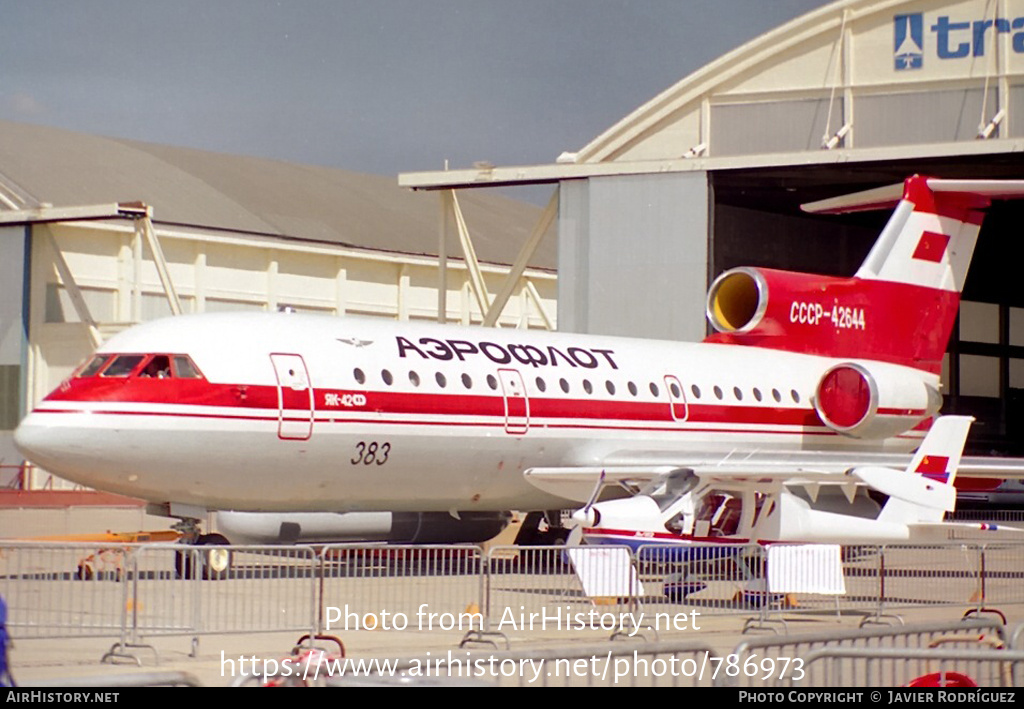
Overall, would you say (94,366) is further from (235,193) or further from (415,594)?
(235,193)

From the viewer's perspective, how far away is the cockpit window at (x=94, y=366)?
60.4 ft

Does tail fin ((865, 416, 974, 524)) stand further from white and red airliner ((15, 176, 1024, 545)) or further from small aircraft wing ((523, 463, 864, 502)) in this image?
white and red airliner ((15, 176, 1024, 545))

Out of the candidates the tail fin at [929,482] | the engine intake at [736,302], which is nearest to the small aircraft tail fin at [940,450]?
the tail fin at [929,482]

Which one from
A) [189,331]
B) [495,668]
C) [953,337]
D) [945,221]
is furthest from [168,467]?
[953,337]

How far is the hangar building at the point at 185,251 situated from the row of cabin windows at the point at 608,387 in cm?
961

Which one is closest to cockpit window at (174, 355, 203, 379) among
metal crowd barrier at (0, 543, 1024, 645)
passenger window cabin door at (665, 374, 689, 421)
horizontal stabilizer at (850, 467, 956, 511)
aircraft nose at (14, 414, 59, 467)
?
aircraft nose at (14, 414, 59, 467)

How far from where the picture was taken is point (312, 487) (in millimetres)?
19094

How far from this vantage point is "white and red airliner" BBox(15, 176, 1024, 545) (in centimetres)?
1806

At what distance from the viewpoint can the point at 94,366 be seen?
18.5 meters

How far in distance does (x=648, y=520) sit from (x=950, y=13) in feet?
51.5

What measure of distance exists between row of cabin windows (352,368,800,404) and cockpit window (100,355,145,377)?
264 centimetres

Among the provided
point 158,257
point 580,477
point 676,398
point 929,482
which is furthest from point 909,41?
point 158,257

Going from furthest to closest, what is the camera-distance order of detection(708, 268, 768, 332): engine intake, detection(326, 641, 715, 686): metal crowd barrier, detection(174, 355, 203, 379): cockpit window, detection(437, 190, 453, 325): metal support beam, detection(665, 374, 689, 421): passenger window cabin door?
detection(437, 190, 453, 325): metal support beam < detection(708, 268, 768, 332): engine intake < detection(665, 374, 689, 421): passenger window cabin door < detection(174, 355, 203, 379): cockpit window < detection(326, 641, 715, 686): metal crowd barrier

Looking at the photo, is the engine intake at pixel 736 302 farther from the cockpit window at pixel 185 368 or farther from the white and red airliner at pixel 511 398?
the cockpit window at pixel 185 368
